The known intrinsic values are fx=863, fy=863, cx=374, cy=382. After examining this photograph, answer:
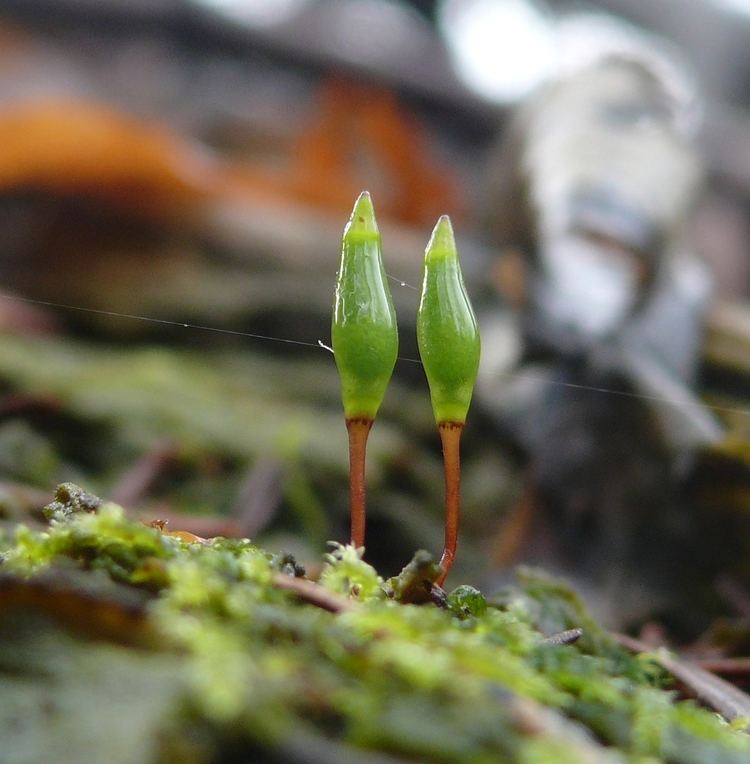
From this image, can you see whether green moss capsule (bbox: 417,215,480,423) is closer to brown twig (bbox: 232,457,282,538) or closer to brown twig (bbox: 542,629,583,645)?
brown twig (bbox: 542,629,583,645)

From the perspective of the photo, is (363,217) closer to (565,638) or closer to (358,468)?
(358,468)

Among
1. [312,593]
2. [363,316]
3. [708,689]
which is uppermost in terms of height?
[363,316]

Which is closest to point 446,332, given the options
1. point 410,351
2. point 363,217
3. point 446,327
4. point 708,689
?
point 446,327

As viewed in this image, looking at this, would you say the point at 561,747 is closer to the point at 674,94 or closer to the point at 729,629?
the point at 729,629

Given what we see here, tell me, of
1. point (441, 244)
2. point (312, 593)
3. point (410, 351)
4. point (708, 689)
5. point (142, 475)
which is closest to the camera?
point (312, 593)

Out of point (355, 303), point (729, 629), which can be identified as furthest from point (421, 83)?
point (355, 303)

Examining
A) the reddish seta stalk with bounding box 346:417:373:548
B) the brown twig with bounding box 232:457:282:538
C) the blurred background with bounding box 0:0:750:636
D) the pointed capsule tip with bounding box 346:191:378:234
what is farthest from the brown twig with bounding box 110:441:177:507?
the pointed capsule tip with bounding box 346:191:378:234

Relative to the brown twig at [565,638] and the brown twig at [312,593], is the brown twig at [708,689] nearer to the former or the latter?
the brown twig at [565,638]
